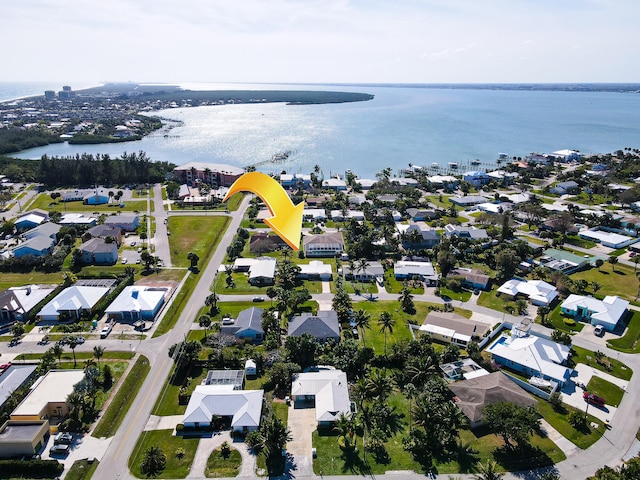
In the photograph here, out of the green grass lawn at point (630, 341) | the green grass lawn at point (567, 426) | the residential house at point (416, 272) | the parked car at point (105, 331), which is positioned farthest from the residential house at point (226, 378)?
the green grass lawn at point (630, 341)

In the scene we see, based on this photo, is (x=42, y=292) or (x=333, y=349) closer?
(x=333, y=349)

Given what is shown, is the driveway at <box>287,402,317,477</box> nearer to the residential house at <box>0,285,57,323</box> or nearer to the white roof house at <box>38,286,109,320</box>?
the white roof house at <box>38,286,109,320</box>

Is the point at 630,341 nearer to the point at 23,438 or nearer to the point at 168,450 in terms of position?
the point at 168,450

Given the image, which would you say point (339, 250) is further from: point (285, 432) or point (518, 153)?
point (518, 153)

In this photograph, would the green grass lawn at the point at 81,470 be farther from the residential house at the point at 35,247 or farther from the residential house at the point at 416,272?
the residential house at the point at 35,247

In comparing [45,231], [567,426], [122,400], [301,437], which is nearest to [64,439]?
[122,400]

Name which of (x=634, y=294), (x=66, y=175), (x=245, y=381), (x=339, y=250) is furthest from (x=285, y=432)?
(x=66, y=175)
